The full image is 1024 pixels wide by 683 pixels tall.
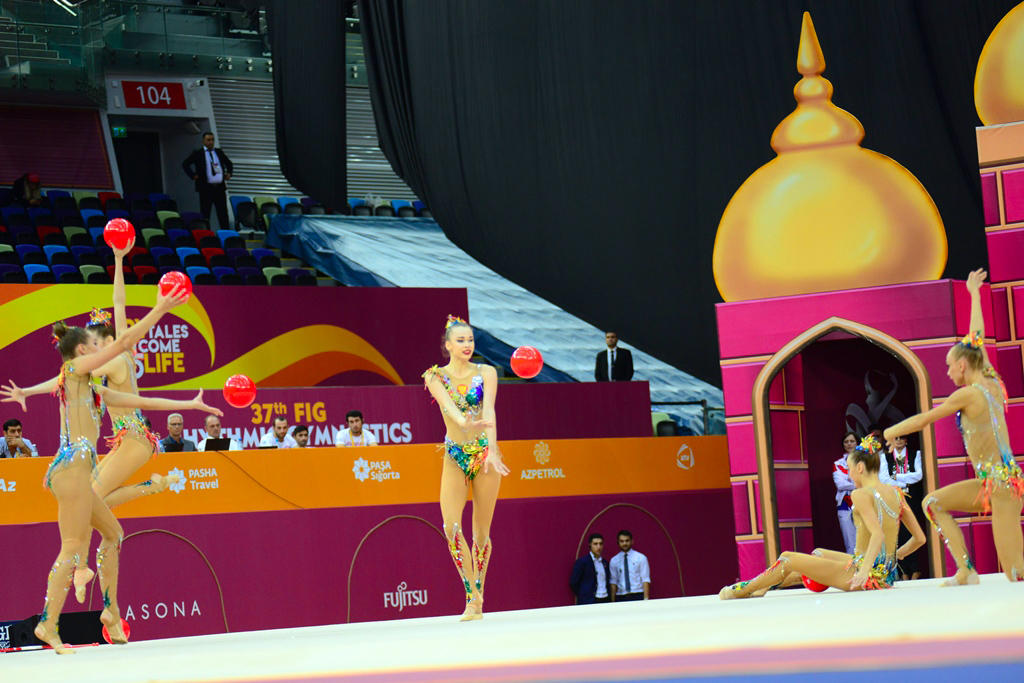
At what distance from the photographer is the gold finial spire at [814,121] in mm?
12367

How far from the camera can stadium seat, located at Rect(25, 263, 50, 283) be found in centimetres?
1544

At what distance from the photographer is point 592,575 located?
13500 millimetres

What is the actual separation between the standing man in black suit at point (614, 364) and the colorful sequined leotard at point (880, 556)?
761 cm

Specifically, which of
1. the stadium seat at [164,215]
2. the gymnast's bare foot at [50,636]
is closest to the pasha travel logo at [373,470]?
the gymnast's bare foot at [50,636]

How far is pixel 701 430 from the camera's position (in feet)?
56.1

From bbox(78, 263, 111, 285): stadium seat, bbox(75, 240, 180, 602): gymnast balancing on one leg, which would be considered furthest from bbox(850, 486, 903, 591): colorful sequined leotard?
bbox(78, 263, 111, 285): stadium seat

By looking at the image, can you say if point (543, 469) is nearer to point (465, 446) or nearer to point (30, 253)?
point (465, 446)

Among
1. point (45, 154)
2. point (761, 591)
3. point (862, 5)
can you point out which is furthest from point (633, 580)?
point (45, 154)

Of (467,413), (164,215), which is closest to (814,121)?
(467,413)

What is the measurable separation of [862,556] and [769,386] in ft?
13.9

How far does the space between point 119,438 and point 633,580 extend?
7159mm

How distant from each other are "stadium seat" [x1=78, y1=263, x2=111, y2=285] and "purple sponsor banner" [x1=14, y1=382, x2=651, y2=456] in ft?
11.2

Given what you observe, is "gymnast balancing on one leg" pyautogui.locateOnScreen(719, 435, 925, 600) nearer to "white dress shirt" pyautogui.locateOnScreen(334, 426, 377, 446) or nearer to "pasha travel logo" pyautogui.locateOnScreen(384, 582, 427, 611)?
"pasha travel logo" pyautogui.locateOnScreen(384, 582, 427, 611)

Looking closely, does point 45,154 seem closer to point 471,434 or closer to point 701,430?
point 701,430
